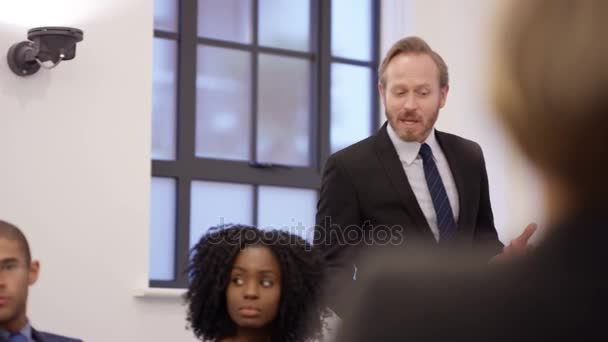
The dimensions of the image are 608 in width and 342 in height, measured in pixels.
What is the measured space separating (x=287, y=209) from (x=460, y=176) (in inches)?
128

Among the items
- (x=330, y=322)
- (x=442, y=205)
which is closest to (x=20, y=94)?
(x=330, y=322)

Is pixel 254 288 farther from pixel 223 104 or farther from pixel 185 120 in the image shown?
pixel 223 104

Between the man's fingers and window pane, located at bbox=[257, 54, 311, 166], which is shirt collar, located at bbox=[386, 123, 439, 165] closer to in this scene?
the man's fingers

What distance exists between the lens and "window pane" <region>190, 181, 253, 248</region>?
6023mm

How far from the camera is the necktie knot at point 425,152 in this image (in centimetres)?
321

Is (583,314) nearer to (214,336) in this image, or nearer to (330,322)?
(214,336)

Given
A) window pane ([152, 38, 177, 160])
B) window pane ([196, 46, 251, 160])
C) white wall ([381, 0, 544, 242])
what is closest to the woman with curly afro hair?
window pane ([152, 38, 177, 160])

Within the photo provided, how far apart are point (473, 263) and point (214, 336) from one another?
2709mm

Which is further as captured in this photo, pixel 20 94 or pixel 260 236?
pixel 20 94

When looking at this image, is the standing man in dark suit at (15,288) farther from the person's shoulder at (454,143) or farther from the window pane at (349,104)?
the window pane at (349,104)

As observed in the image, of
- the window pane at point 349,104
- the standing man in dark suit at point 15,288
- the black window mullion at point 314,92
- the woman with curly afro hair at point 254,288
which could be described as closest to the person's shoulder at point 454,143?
the woman with curly afro hair at point 254,288

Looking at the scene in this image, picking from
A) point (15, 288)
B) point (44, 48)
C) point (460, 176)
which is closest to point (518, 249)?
point (460, 176)

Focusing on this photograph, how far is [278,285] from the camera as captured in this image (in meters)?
3.18

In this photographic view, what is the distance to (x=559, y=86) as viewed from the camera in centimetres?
47
